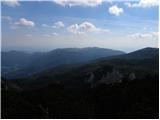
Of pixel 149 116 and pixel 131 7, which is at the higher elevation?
pixel 131 7

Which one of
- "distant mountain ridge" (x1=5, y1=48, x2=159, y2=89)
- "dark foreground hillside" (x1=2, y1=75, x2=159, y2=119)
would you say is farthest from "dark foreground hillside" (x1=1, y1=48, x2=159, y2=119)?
"distant mountain ridge" (x1=5, y1=48, x2=159, y2=89)

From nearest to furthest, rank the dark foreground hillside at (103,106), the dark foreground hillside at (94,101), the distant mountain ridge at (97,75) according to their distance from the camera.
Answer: the dark foreground hillside at (103,106), the dark foreground hillside at (94,101), the distant mountain ridge at (97,75)

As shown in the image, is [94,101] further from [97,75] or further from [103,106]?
[97,75]

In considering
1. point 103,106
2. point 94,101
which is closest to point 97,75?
point 94,101

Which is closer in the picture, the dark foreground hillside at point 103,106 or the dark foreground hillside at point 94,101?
the dark foreground hillside at point 103,106

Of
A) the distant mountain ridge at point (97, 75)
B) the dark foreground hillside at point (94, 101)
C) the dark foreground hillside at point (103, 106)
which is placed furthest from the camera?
the distant mountain ridge at point (97, 75)

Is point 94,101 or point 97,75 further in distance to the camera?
point 97,75


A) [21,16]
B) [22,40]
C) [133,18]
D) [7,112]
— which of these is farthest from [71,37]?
[7,112]

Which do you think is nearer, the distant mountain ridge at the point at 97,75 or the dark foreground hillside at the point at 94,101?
the dark foreground hillside at the point at 94,101

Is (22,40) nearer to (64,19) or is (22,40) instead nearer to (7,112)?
(64,19)

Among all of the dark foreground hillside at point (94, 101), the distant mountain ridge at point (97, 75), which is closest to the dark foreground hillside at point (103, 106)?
the dark foreground hillside at point (94, 101)

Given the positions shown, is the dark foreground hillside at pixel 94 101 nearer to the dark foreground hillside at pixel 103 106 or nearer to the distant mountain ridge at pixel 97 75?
the dark foreground hillside at pixel 103 106
